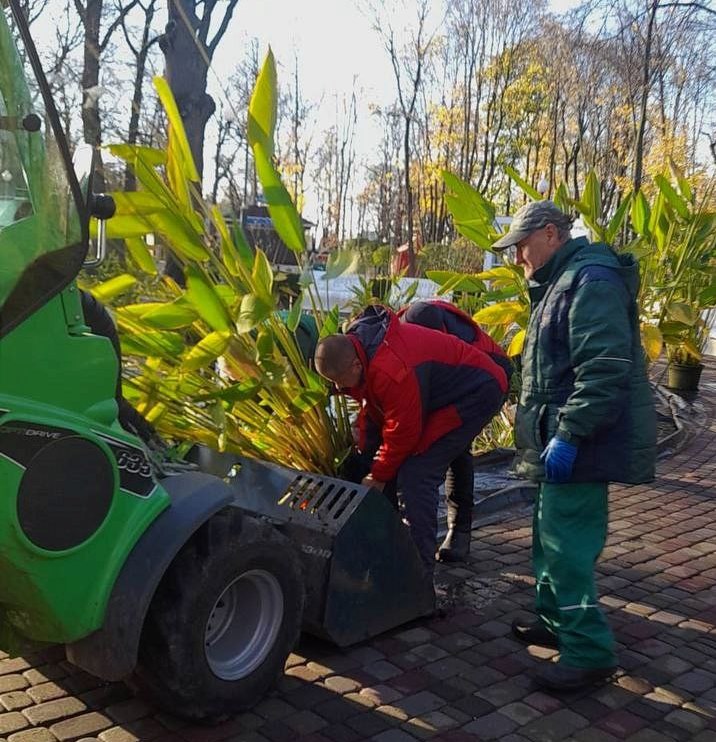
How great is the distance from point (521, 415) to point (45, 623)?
206cm

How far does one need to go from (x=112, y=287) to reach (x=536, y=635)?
2.45 m

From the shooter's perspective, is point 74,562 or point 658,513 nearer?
point 74,562

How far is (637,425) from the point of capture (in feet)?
11.3

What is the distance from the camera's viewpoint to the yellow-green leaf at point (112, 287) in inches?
147

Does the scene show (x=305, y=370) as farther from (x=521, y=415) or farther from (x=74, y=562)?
(x=74, y=562)

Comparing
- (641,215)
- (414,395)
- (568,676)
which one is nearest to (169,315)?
(414,395)

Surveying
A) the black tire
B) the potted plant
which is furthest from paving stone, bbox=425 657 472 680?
the potted plant

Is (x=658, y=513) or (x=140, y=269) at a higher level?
(x=140, y=269)

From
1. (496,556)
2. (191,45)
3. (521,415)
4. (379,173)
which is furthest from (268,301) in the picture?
(379,173)

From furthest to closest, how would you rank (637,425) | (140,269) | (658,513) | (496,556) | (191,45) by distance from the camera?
(191,45) → (658,513) → (496,556) → (140,269) → (637,425)

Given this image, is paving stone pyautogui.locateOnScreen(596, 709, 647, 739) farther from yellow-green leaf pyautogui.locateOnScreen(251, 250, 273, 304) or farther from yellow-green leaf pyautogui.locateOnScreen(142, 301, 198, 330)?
yellow-green leaf pyautogui.locateOnScreen(142, 301, 198, 330)

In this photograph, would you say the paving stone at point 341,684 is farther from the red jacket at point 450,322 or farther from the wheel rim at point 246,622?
the red jacket at point 450,322

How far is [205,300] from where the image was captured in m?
3.74

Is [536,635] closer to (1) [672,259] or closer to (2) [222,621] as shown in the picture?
(2) [222,621]
